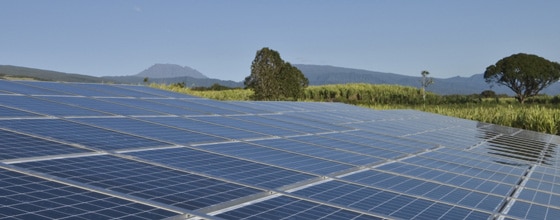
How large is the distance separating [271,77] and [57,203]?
53069mm

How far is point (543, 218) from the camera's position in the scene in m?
8.19

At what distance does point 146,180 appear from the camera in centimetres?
702

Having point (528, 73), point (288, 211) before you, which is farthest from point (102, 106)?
point (528, 73)

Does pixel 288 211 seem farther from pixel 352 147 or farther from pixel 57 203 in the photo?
pixel 352 147

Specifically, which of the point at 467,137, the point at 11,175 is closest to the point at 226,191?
the point at 11,175

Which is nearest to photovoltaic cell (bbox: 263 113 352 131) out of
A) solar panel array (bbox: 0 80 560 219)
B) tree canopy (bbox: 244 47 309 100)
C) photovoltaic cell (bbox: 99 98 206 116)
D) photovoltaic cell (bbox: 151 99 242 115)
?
solar panel array (bbox: 0 80 560 219)

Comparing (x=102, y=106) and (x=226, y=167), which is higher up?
(x=102, y=106)

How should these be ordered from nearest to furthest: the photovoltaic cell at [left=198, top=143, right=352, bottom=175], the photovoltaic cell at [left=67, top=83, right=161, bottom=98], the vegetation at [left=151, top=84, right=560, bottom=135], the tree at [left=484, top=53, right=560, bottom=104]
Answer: the photovoltaic cell at [left=198, top=143, right=352, bottom=175] → the photovoltaic cell at [left=67, top=83, right=161, bottom=98] → the vegetation at [left=151, top=84, right=560, bottom=135] → the tree at [left=484, top=53, right=560, bottom=104]

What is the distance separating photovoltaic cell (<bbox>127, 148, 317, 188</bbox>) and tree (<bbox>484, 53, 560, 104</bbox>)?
4535 inches

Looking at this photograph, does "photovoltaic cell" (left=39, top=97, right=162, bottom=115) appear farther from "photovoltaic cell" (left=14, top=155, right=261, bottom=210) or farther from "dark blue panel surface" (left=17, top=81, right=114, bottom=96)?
"photovoltaic cell" (left=14, top=155, right=261, bottom=210)

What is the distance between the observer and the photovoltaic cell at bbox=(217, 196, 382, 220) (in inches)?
244

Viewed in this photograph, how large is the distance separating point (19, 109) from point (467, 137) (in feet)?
48.3

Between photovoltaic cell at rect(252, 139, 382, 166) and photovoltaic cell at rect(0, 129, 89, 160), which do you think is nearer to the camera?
photovoltaic cell at rect(0, 129, 89, 160)

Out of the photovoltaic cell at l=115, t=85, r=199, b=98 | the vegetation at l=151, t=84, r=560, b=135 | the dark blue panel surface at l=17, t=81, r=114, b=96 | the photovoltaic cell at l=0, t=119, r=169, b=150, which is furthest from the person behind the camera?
the vegetation at l=151, t=84, r=560, b=135
